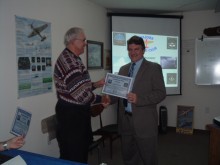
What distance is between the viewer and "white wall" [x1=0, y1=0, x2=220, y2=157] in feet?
7.46

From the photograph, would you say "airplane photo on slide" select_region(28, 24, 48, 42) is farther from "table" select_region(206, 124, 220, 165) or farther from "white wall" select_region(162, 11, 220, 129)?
"white wall" select_region(162, 11, 220, 129)

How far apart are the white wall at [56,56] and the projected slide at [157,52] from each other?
234 millimetres

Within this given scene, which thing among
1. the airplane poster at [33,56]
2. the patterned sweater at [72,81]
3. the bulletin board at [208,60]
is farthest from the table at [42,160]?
the bulletin board at [208,60]

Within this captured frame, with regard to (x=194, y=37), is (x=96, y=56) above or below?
below

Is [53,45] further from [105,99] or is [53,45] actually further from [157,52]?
[157,52]

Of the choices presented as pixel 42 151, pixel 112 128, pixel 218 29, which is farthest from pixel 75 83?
pixel 218 29

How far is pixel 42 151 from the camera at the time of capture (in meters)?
2.84

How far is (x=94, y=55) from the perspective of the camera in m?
3.95

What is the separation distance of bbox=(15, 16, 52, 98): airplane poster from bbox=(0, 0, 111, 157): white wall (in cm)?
6

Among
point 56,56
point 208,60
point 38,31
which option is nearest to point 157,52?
point 208,60

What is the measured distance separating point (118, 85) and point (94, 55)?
1909mm

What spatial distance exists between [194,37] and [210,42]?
351mm

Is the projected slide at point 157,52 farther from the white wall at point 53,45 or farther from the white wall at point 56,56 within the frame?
the white wall at point 53,45

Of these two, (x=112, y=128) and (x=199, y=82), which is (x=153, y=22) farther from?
(x=112, y=128)
